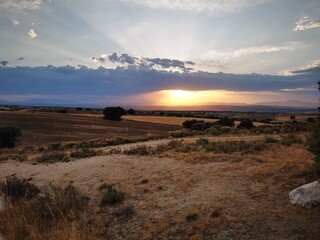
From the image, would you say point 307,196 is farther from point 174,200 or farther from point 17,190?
point 17,190

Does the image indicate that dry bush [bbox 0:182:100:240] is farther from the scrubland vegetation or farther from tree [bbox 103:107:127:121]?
tree [bbox 103:107:127:121]

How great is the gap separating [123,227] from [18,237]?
3.19 m

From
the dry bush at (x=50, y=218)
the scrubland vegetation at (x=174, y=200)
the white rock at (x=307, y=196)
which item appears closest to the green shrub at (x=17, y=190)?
the scrubland vegetation at (x=174, y=200)

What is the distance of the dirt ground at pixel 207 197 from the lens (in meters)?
8.60

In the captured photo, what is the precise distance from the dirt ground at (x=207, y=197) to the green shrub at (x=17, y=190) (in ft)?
5.43

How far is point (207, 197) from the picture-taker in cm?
1087

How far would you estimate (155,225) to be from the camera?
9.62m

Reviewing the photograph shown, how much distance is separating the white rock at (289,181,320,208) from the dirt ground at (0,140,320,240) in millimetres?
207

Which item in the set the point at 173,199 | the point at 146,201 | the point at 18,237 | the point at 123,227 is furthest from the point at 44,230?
the point at 173,199

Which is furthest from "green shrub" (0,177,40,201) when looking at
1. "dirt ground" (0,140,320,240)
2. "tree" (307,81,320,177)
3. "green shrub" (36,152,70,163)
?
"tree" (307,81,320,177)

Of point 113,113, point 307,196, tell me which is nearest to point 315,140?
point 307,196

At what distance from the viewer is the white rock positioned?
29.3 ft

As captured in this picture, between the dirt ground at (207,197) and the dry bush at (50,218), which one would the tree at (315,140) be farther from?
the dry bush at (50,218)

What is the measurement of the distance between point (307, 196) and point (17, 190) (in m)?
11.5
